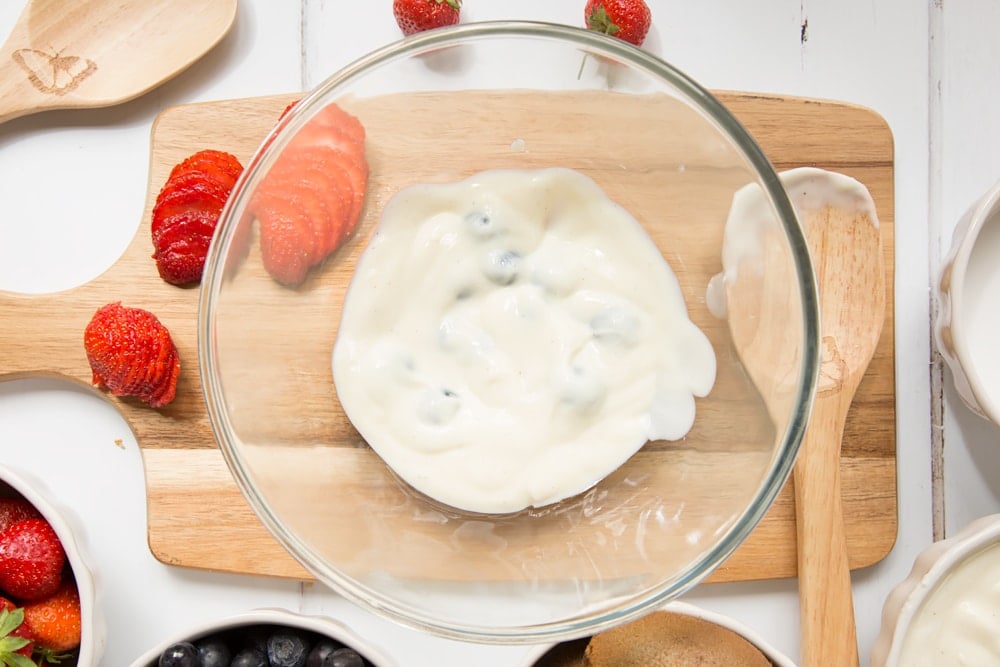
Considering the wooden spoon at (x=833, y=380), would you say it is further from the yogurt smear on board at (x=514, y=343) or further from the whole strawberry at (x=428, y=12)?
the whole strawberry at (x=428, y=12)

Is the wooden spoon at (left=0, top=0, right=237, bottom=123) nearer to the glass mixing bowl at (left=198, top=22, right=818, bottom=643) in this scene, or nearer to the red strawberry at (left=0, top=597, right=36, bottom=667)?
the glass mixing bowl at (left=198, top=22, right=818, bottom=643)

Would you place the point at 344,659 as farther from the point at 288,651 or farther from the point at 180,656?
the point at 180,656

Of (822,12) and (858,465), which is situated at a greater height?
(822,12)

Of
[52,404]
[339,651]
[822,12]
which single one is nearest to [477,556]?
[339,651]

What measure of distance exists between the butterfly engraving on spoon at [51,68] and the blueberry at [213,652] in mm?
704

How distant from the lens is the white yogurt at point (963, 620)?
1.16m

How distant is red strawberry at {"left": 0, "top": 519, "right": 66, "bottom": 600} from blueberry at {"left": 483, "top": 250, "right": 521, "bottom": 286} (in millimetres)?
601

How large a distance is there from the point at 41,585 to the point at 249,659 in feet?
0.88

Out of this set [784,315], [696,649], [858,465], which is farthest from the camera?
[858,465]

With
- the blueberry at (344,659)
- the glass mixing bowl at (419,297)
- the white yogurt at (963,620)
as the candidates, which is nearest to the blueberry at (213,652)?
the blueberry at (344,659)

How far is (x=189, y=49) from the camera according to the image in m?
1.25

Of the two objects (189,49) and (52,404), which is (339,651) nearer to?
(52,404)

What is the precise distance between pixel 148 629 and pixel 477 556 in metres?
0.48

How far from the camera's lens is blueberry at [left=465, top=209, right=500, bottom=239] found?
106 centimetres
